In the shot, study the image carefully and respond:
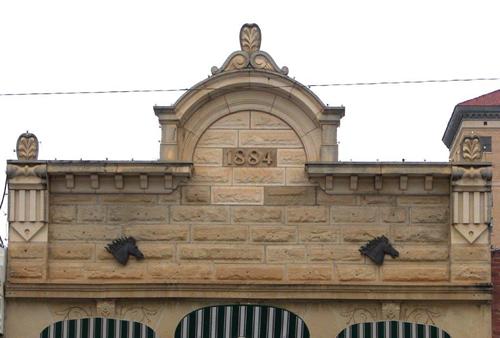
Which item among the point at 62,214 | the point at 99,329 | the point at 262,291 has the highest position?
the point at 62,214

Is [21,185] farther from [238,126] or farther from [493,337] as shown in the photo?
[493,337]

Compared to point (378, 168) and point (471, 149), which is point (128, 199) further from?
point (471, 149)

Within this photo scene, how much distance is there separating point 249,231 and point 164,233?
1611 millimetres

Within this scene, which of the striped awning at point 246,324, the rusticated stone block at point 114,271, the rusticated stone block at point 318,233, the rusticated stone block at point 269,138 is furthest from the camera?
the rusticated stone block at point 269,138

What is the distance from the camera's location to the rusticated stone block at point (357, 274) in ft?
88.6

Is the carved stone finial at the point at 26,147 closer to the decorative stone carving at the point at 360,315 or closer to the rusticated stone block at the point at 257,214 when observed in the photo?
the rusticated stone block at the point at 257,214

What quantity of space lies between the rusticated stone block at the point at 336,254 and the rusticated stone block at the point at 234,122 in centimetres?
275

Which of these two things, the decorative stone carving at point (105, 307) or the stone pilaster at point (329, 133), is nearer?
the decorative stone carving at point (105, 307)

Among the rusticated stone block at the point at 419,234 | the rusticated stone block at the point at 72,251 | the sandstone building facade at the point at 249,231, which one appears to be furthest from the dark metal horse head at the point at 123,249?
the rusticated stone block at the point at 419,234

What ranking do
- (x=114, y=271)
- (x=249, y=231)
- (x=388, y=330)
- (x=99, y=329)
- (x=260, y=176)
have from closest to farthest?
(x=388, y=330)
(x=99, y=329)
(x=114, y=271)
(x=249, y=231)
(x=260, y=176)

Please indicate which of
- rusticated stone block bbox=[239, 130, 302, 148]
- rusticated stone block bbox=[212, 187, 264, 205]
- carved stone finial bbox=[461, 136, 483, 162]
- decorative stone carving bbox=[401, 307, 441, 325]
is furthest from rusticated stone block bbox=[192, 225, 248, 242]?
carved stone finial bbox=[461, 136, 483, 162]

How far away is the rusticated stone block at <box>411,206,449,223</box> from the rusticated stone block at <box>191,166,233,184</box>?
3588 mm

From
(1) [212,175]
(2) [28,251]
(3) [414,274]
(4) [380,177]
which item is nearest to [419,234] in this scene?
(3) [414,274]

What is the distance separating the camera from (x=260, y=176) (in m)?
27.5
